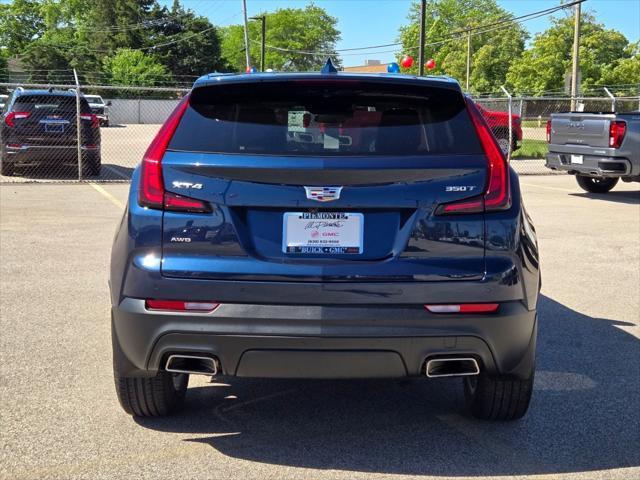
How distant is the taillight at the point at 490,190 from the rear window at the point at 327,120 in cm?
5

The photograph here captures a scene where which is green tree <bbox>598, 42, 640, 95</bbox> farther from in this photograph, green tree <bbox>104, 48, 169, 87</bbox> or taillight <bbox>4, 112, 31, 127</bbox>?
taillight <bbox>4, 112, 31, 127</bbox>

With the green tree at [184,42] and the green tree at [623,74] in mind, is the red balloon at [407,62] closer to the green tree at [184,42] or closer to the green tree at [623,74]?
the green tree at [623,74]

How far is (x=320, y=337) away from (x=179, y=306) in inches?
23.6

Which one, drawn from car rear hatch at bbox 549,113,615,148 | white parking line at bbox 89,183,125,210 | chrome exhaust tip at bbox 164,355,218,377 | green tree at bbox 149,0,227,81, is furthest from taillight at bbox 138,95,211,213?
green tree at bbox 149,0,227,81

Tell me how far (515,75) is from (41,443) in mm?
71176

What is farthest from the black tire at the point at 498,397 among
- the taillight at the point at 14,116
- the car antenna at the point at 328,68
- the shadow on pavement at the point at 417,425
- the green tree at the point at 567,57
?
the green tree at the point at 567,57

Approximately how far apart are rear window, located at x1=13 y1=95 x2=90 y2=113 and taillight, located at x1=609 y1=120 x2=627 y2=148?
9931mm

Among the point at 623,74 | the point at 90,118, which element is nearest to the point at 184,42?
the point at 623,74

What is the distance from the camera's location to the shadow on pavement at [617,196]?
14.2m

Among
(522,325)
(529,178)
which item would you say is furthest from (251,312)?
(529,178)

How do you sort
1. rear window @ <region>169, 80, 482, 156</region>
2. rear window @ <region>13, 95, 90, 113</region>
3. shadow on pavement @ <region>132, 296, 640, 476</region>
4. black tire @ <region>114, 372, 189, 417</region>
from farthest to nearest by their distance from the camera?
rear window @ <region>13, 95, 90, 113</region>
black tire @ <region>114, 372, 189, 417</region>
shadow on pavement @ <region>132, 296, 640, 476</region>
rear window @ <region>169, 80, 482, 156</region>

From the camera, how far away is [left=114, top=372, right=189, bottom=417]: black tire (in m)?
3.82

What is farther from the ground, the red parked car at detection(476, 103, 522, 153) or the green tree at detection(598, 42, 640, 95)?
the green tree at detection(598, 42, 640, 95)

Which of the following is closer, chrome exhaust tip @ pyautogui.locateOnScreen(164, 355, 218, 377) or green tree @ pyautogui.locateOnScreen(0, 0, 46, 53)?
chrome exhaust tip @ pyautogui.locateOnScreen(164, 355, 218, 377)
